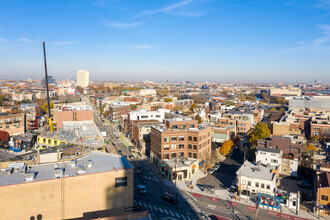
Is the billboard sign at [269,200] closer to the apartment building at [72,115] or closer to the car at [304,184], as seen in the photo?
the car at [304,184]

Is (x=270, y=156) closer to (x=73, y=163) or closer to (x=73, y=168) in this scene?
(x=73, y=163)

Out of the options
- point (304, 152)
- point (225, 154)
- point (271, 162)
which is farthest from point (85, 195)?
point (304, 152)

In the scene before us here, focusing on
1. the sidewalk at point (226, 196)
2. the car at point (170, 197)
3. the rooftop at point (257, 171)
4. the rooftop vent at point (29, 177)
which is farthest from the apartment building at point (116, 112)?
the rooftop vent at point (29, 177)

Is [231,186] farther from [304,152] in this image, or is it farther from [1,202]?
[1,202]

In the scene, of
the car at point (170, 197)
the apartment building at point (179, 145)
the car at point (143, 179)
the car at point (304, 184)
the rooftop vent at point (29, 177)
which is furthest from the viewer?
the apartment building at point (179, 145)

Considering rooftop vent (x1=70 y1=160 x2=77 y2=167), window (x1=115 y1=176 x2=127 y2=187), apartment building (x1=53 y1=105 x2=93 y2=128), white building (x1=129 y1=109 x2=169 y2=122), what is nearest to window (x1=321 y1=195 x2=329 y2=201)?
window (x1=115 y1=176 x2=127 y2=187)

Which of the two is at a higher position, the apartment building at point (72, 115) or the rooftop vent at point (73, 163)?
the apartment building at point (72, 115)
